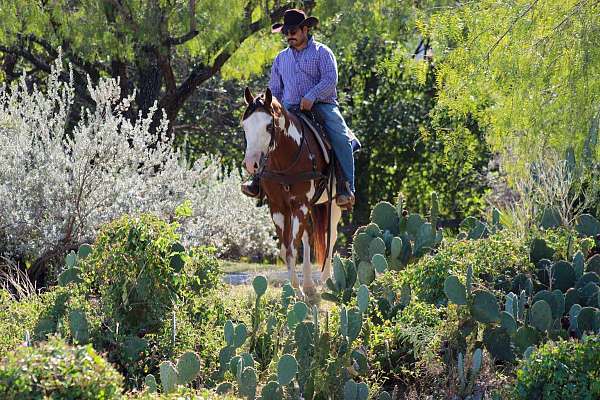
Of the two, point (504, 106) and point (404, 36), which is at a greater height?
point (404, 36)

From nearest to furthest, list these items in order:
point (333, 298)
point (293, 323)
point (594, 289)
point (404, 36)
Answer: point (293, 323) < point (594, 289) < point (333, 298) < point (404, 36)

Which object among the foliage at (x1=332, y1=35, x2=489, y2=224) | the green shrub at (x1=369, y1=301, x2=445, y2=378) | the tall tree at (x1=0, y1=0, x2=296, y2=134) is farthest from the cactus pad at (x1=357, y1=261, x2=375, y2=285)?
the foliage at (x1=332, y1=35, x2=489, y2=224)

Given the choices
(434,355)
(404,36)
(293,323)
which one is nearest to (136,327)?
(293,323)

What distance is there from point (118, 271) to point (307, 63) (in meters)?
3.94

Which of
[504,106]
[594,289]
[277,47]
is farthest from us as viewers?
[277,47]

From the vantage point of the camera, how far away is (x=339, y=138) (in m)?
10.9

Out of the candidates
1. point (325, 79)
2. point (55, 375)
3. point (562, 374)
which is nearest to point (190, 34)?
point (325, 79)

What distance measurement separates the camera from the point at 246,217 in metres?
16.9

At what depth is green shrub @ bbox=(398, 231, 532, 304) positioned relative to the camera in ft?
26.2

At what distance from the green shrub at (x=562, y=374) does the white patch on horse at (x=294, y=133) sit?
4.69 metres

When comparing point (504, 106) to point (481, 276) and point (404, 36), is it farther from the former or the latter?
point (404, 36)

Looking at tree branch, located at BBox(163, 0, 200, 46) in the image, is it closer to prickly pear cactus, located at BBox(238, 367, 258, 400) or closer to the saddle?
the saddle

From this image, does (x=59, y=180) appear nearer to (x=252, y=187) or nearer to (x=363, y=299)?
(x=252, y=187)

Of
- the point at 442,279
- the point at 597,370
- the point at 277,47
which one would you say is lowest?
the point at 597,370
